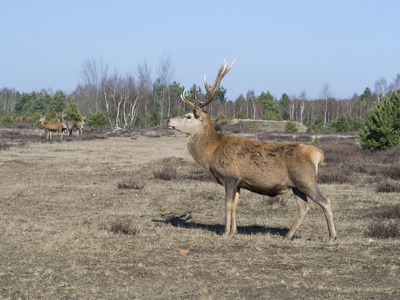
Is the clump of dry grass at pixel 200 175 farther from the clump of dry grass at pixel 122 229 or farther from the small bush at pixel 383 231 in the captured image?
the small bush at pixel 383 231

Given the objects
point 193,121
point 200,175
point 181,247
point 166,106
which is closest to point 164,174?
point 200,175

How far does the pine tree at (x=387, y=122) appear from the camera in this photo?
2342cm

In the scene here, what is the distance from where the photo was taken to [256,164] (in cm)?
813

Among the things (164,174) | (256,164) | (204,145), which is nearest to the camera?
(256,164)

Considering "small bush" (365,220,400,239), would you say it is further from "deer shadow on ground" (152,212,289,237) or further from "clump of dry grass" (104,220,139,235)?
"clump of dry grass" (104,220,139,235)

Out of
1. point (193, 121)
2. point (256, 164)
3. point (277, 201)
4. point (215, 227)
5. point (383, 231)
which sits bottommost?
point (215, 227)

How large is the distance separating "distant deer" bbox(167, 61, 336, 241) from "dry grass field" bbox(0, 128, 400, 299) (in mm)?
658

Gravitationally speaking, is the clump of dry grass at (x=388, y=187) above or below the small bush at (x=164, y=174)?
above

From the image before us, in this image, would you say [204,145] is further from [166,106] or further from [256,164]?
[166,106]

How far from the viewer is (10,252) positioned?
23.8 feet

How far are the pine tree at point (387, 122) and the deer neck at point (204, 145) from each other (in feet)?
55.2

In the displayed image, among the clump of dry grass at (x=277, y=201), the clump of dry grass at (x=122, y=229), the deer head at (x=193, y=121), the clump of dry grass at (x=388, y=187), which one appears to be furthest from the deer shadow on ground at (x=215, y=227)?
the clump of dry grass at (x=388, y=187)

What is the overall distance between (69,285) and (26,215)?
18.5 feet

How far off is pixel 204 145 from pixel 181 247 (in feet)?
6.75
